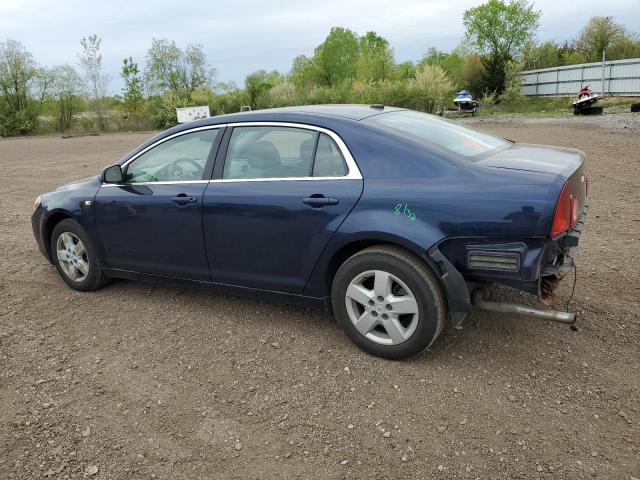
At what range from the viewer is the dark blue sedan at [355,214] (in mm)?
3156

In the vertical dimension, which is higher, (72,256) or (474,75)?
(474,75)

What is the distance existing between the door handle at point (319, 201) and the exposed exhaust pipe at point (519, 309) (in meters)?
1.10

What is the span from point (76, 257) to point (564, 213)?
4.15 m

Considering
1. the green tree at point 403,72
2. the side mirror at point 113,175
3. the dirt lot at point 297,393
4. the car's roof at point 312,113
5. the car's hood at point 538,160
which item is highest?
the green tree at point 403,72

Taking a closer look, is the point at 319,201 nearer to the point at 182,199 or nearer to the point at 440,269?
the point at 440,269

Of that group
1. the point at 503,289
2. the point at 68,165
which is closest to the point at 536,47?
the point at 68,165

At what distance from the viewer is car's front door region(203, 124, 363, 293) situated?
359 cm

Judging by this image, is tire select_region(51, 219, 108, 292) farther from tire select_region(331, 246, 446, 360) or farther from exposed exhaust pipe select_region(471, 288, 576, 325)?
exposed exhaust pipe select_region(471, 288, 576, 325)

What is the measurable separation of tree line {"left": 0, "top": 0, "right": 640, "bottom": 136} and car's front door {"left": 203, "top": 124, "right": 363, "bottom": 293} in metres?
35.8

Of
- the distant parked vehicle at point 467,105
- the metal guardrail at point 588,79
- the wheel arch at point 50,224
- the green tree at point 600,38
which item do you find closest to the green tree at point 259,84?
the distant parked vehicle at point 467,105

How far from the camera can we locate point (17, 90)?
46156 mm

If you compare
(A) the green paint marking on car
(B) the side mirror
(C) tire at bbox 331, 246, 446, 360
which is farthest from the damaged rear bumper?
Answer: (B) the side mirror

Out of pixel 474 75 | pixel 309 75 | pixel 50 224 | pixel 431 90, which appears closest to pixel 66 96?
pixel 309 75

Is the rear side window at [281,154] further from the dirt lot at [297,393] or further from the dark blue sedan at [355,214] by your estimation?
the dirt lot at [297,393]
